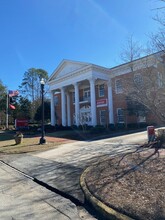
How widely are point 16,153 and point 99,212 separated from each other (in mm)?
10584

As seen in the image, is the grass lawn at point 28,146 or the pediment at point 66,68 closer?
the grass lawn at point 28,146

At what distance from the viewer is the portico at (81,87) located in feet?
111

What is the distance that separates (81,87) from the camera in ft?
138

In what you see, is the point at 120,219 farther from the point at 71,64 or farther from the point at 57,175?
the point at 71,64

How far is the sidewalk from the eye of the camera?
15.8 ft

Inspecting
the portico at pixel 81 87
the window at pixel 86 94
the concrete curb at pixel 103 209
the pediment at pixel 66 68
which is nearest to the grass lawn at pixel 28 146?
the concrete curb at pixel 103 209

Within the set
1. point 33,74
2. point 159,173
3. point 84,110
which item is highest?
point 33,74

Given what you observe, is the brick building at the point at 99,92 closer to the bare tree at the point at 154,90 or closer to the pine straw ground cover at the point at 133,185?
the bare tree at the point at 154,90

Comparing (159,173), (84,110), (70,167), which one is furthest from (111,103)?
(159,173)

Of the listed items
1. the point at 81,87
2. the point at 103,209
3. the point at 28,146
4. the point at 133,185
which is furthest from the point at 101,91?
the point at 103,209

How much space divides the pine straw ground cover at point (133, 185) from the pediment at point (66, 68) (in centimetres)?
2766

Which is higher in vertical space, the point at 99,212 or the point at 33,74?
the point at 33,74

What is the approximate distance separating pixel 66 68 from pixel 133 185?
1386 inches

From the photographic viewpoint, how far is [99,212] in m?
4.89
